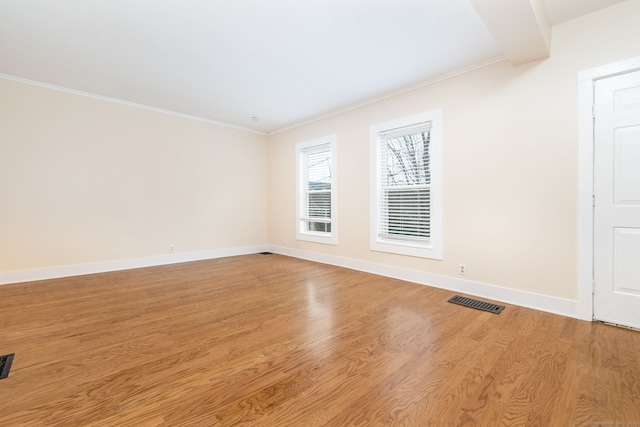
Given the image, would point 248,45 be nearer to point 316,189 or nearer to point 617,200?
point 316,189

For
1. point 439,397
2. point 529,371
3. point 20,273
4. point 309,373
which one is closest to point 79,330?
point 309,373

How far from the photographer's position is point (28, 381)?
1.66 m

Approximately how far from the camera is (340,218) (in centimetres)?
491

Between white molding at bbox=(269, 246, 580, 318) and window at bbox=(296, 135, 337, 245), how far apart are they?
22.8 inches

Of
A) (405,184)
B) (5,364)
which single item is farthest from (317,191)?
(5,364)

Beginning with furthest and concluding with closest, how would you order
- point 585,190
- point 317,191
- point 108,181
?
point 317,191 → point 108,181 → point 585,190

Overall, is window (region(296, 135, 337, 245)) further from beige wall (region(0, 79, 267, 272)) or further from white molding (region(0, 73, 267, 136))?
white molding (region(0, 73, 267, 136))

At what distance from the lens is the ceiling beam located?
6.84 feet

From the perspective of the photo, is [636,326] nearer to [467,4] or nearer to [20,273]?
[467,4]

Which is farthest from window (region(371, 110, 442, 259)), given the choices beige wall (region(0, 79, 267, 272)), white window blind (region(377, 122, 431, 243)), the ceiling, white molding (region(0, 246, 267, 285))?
white molding (region(0, 246, 267, 285))

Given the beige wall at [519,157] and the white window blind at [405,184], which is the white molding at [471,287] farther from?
the white window blind at [405,184]

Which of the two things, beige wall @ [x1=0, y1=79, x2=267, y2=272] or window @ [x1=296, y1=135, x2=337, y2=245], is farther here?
window @ [x1=296, y1=135, x2=337, y2=245]

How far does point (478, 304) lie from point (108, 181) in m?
5.47

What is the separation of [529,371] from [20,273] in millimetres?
5740
